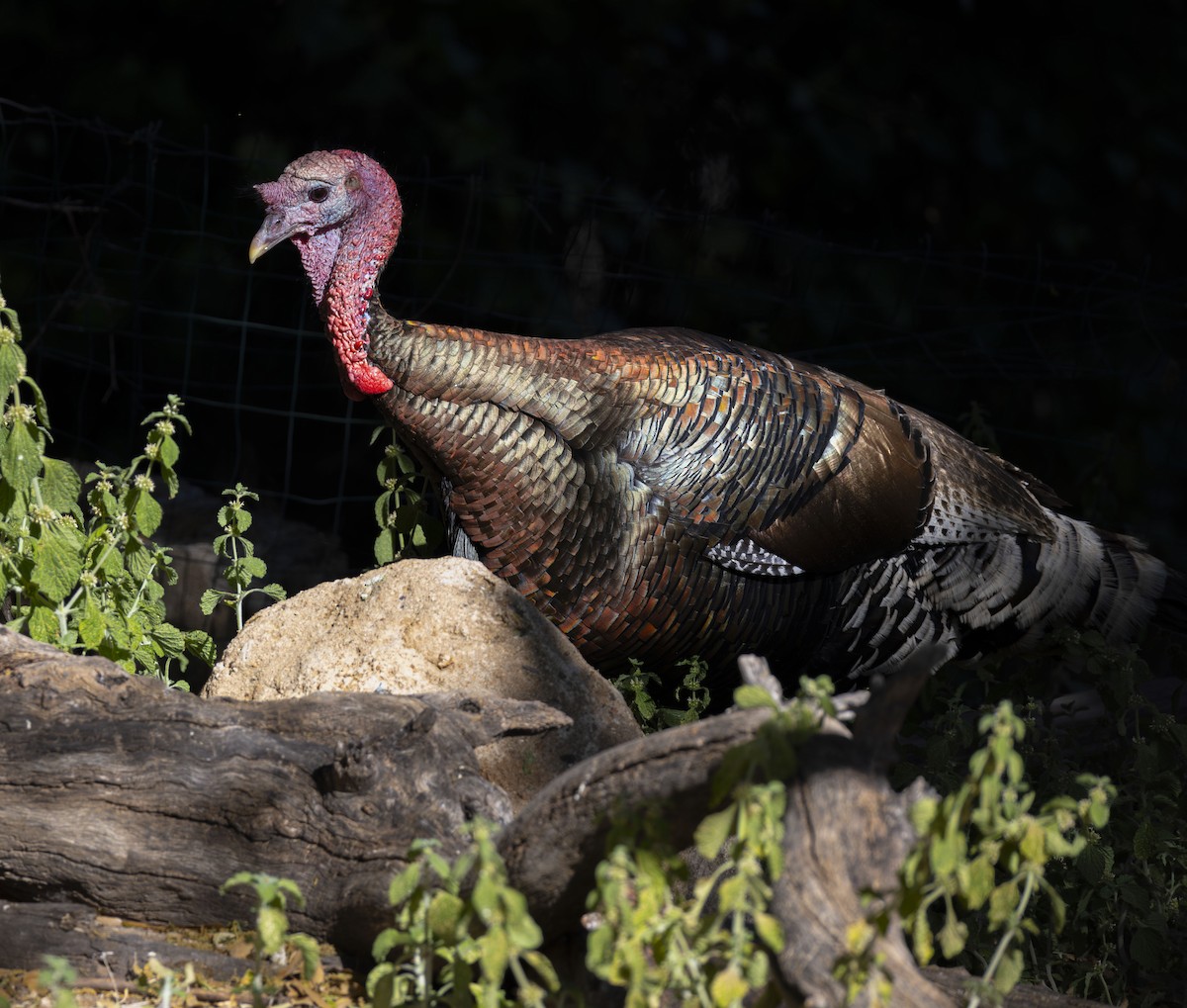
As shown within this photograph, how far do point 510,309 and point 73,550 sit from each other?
208cm

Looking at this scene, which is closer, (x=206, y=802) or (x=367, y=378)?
(x=206, y=802)

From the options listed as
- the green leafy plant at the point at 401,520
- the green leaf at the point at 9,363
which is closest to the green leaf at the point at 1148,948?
the green leafy plant at the point at 401,520

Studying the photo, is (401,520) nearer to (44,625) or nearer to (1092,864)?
(44,625)


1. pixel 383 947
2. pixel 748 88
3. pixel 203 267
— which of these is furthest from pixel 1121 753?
pixel 203 267

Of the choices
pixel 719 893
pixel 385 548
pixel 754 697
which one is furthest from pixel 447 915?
pixel 385 548

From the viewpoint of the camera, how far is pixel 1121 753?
3516 mm

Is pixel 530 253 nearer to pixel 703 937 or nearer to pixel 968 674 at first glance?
pixel 968 674

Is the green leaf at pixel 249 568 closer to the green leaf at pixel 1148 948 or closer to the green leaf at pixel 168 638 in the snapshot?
the green leaf at pixel 168 638

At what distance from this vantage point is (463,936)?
1.84m

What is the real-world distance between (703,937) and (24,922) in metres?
1.18

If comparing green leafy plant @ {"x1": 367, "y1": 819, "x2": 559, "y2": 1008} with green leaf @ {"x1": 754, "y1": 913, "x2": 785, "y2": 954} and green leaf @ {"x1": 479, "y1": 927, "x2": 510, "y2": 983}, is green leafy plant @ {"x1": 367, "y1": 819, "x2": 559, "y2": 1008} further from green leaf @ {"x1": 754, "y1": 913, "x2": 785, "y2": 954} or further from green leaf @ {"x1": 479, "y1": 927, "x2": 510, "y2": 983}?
green leaf @ {"x1": 754, "y1": 913, "x2": 785, "y2": 954}

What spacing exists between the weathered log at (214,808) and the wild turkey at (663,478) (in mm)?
872

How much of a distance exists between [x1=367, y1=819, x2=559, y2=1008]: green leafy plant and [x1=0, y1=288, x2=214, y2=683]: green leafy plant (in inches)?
52.7

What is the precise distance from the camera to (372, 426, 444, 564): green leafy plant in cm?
381
